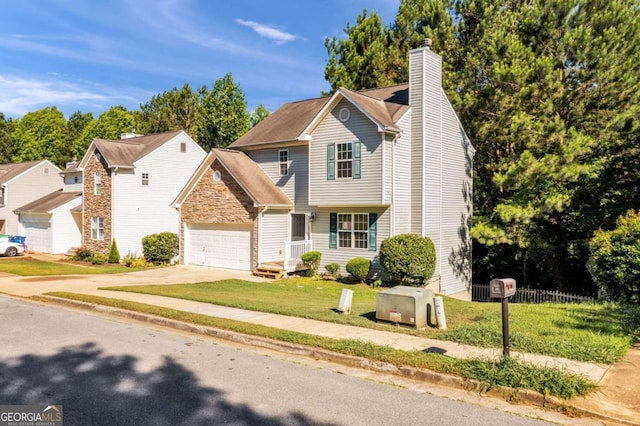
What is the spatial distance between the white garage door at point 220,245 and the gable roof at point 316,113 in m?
4.44

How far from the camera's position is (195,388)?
7.12 m

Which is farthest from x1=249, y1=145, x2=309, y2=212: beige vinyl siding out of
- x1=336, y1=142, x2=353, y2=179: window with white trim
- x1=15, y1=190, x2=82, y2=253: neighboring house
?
x1=15, y1=190, x2=82, y2=253: neighboring house

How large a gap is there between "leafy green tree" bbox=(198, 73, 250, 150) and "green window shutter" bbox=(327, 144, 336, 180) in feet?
93.8

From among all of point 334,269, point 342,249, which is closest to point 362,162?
point 342,249

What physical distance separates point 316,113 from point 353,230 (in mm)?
6765

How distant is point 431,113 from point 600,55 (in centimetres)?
725

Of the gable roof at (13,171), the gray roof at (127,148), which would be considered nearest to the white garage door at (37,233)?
the gable roof at (13,171)

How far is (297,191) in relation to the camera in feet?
75.5

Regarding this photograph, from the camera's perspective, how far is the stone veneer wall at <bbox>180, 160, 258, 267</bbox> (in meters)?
22.0

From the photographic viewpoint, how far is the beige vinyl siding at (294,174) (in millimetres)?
22703

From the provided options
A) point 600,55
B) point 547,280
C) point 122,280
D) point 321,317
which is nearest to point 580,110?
point 600,55

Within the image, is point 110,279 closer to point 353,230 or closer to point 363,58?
point 353,230

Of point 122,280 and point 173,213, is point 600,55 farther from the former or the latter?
point 173,213

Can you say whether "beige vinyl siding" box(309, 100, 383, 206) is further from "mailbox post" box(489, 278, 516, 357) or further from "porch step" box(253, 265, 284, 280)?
"mailbox post" box(489, 278, 516, 357)
